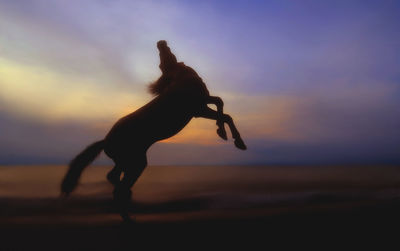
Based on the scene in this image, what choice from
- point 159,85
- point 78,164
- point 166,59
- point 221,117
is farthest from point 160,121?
point 78,164

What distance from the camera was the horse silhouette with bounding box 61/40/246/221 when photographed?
4445mm

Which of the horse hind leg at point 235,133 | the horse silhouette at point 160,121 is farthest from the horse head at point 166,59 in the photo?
the horse hind leg at point 235,133

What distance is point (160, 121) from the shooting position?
4.43 meters

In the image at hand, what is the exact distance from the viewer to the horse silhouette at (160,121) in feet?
14.6

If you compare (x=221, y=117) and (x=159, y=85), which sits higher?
(x=159, y=85)

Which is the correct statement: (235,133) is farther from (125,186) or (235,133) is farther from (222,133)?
(125,186)

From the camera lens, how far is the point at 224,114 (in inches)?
181

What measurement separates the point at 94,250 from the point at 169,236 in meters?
0.96

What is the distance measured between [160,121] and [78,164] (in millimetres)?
1509

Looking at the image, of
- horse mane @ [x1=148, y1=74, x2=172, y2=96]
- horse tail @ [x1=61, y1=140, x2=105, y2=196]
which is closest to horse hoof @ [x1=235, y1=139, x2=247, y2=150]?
horse mane @ [x1=148, y1=74, x2=172, y2=96]

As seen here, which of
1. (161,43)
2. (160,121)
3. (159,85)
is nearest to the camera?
(160,121)

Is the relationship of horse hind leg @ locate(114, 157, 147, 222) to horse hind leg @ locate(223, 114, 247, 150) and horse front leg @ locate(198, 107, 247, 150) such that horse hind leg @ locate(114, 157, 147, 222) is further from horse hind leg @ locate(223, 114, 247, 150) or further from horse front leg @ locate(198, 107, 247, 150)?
horse hind leg @ locate(223, 114, 247, 150)

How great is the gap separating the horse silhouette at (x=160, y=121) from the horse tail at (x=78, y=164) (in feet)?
0.92

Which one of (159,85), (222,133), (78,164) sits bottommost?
(78,164)
